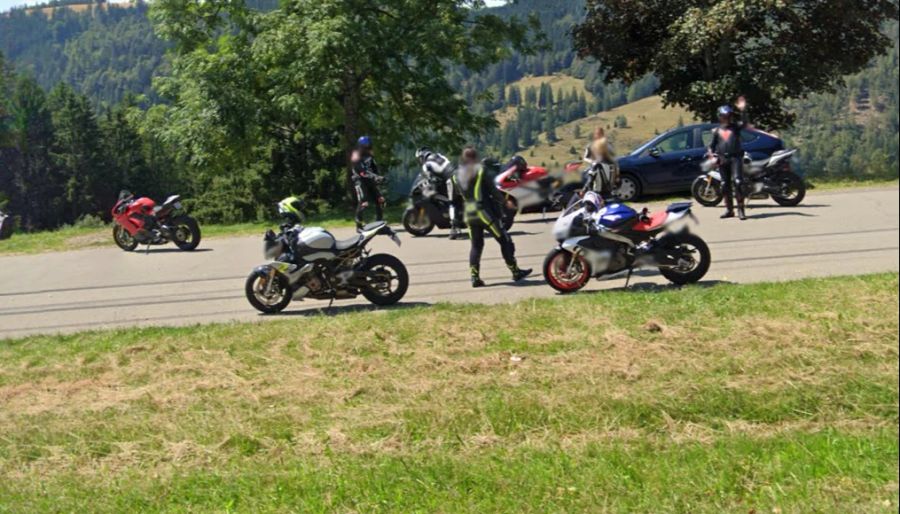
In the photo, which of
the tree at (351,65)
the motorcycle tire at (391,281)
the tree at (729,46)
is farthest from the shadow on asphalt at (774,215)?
the tree at (351,65)

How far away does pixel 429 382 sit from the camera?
25.8 feet

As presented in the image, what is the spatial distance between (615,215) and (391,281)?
3.06 m

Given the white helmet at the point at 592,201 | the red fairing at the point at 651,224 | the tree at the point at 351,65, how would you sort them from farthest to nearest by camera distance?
the tree at the point at 351,65 → the red fairing at the point at 651,224 → the white helmet at the point at 592,201

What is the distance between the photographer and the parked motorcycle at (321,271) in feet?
35.4

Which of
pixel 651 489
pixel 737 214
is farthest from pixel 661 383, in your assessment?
pixel 737 214

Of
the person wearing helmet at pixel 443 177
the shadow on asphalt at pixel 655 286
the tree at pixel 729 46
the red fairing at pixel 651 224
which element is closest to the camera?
the red fairing at pixel 651 224

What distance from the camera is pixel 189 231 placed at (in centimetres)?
1741

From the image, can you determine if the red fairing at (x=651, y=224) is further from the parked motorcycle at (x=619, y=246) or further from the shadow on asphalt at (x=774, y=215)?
the shadow on asphalt at (x=774, y=215)

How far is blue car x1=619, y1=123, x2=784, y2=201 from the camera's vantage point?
1517 centimetres

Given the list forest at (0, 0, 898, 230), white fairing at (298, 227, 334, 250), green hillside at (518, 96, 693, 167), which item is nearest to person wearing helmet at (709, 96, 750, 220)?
forest at (0, 0, 898, 230)

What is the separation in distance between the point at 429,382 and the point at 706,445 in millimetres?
2385

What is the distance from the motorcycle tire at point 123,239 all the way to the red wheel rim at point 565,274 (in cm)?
1012

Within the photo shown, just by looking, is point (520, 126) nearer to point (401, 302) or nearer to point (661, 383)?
point (661, 383)

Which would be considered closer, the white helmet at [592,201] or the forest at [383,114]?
the forest at [383,114]
